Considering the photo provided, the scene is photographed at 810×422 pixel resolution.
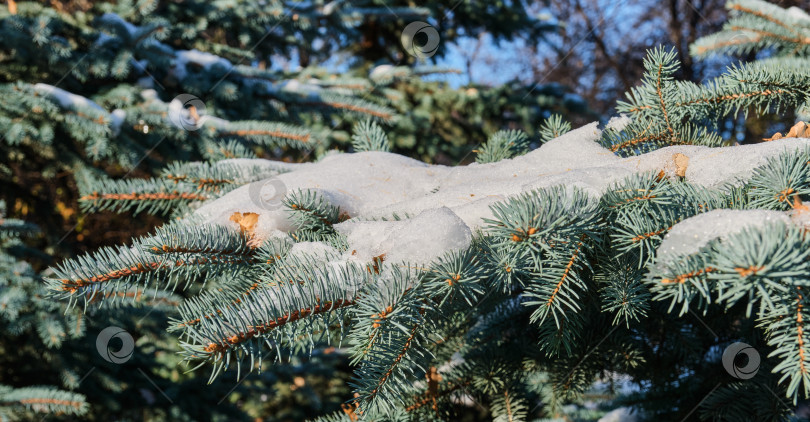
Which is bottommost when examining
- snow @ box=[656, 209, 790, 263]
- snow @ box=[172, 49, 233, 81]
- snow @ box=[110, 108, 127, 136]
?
snow @ box=[656, 209, 790, 263]

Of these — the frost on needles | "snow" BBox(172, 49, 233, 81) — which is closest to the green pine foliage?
the frost on needles

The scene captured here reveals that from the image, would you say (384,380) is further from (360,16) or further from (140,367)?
(360,16)

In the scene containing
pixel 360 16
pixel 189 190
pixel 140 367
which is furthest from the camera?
pixel 360 16

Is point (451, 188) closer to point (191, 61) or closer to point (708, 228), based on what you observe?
point (708, 228)

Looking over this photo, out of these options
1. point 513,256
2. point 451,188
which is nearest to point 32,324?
point 451,188

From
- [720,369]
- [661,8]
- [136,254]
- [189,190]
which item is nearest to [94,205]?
[189,190]

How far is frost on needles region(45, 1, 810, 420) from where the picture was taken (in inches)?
28.6

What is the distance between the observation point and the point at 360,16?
168 inches

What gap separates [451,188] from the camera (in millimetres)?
1143

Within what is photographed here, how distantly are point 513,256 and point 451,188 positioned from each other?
1.23 ft

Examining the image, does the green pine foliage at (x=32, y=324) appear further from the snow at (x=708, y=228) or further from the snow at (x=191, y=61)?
the snow at (x=708, y=228)

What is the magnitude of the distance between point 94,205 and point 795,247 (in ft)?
5.48

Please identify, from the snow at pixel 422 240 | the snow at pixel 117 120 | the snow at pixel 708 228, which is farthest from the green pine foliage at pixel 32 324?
the snow at pixel 708 228

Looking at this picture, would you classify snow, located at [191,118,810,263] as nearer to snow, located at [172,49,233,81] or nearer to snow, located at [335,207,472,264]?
snow, located at [335,207,472,264]
